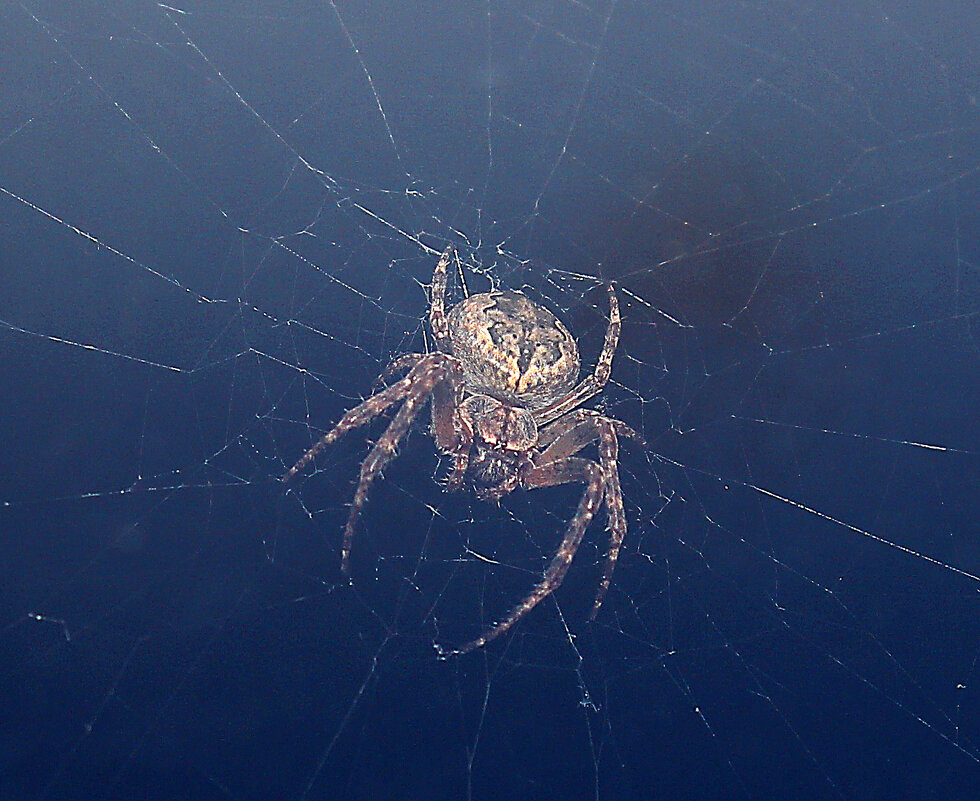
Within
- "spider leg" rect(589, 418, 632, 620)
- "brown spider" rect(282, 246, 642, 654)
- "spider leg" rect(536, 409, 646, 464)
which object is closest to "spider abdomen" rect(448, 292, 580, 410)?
"brown spider" rect(282, 246, 642, 654)

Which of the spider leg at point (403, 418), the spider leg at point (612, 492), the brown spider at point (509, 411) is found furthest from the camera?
the spider leg at point (612, 492)

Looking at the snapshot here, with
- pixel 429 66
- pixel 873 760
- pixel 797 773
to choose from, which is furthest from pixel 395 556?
pixel 429 66

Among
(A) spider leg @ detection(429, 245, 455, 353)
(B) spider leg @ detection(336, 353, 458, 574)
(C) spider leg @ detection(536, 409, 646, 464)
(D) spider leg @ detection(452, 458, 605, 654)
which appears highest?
(A) spider leg @ detection(429, 245, 455, 353)

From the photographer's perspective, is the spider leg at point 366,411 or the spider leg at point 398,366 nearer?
the spider leg at point 366,411

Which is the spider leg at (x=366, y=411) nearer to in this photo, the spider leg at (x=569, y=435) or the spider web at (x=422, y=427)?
the spider web at (x=422, y=427)

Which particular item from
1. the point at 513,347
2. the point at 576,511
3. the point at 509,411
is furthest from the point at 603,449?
the point at 513,347

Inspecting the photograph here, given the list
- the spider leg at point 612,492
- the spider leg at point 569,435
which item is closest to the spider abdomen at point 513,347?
the spider leg at point 569,435

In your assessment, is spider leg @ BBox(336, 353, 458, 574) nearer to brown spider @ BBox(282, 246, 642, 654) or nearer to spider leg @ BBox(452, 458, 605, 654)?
brown spider @ BBox(282, 246, 642, 654)
